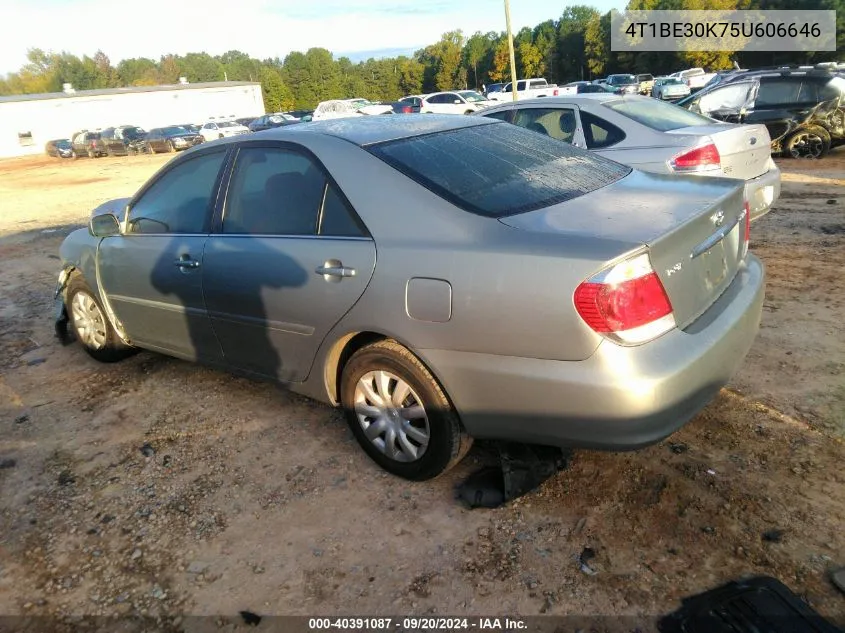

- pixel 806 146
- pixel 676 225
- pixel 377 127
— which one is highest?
pixel 377 127

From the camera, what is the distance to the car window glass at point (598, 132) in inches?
248

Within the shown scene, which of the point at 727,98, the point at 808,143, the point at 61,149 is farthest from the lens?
the point at 61,149

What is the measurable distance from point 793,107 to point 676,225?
11208 mm

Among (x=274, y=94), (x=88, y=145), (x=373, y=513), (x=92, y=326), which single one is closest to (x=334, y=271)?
(x=373, y=513)

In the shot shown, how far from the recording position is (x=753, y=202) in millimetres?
5820

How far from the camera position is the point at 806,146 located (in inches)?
459

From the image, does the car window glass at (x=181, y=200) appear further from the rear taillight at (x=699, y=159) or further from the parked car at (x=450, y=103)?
the parked car at (x=450, y=103)

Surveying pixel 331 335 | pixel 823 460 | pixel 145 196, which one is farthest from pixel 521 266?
pixel 145 196

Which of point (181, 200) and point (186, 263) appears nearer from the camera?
point (186, 263)

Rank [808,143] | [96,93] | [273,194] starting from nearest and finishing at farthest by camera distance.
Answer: [273,194] < [808,143] < [96,93]

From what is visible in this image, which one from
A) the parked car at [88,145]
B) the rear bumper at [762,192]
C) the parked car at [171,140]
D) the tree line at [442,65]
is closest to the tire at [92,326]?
the rear bumper at [762,192]

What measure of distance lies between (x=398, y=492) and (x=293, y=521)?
0.50 metres

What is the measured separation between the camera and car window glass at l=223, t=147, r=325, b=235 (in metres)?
3.14

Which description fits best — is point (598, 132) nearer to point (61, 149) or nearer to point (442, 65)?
point (61, 149)
